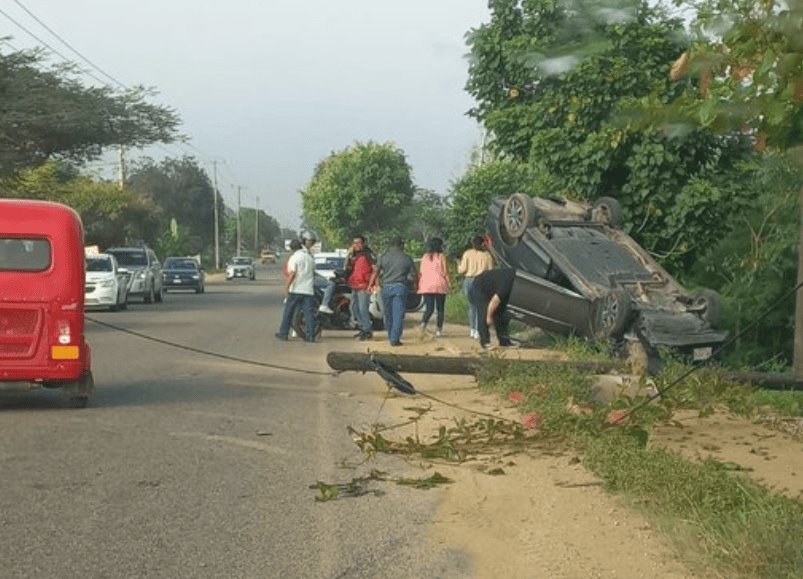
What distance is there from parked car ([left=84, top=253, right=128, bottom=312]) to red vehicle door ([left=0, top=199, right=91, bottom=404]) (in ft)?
61.6

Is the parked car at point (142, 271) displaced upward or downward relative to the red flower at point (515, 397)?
upward

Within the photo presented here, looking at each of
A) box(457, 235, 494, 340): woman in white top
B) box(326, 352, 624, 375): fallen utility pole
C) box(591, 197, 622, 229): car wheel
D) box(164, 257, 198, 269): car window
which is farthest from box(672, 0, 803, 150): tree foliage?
box(164, 257, 198, 269): car window

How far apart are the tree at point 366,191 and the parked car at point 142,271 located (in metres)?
36.4

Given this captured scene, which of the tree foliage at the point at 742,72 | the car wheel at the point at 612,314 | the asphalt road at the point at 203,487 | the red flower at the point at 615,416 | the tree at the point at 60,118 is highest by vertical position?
the tree at the point at 60,118

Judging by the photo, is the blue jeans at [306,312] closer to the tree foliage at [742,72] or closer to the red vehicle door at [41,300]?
the red vehicle door at [41,300]

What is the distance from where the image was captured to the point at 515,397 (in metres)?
11.5

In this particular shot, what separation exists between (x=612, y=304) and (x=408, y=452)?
17.6ft

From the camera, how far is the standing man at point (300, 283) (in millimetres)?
19859

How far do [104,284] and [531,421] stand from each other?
22467 millimetres

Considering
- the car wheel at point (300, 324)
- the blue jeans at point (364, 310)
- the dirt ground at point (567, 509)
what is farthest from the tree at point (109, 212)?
the dirt ground at point (567, 509)

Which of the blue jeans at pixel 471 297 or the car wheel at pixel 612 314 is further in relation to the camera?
the blue jeans at pixel 471 297

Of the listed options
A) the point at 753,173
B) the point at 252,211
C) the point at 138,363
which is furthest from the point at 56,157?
the point at 252,211

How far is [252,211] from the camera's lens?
7530 inches

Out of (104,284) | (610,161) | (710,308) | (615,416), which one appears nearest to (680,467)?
(615,416)
